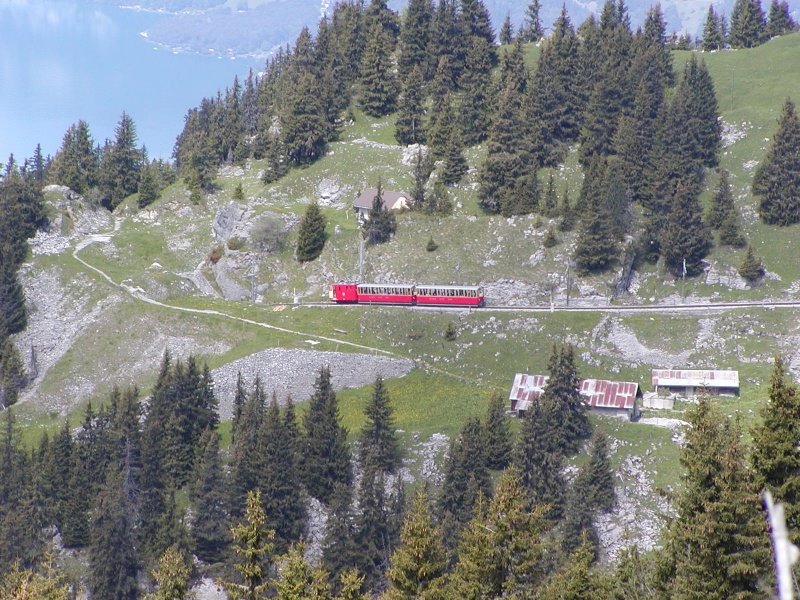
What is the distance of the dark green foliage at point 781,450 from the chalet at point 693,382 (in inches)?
2356

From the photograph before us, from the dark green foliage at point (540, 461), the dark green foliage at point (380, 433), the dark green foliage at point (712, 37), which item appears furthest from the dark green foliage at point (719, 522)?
the dark green foliage at point (712, 37)

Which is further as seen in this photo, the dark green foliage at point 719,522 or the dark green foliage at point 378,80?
the dark green foliage at point 378,80

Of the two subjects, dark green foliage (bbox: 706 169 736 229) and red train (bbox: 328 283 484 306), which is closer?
red train (bbox: 328 283 484 306)

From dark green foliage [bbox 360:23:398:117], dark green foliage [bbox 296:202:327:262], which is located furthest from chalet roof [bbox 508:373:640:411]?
dark green foliage [bbox 360:23:398:117]

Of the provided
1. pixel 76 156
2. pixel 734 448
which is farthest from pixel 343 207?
pixel 734 448

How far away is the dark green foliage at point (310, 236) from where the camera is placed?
122m

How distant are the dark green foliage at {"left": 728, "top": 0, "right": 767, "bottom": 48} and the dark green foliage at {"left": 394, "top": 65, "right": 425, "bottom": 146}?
52.9 metres

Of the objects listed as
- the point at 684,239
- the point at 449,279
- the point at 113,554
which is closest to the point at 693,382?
the point at 684,239

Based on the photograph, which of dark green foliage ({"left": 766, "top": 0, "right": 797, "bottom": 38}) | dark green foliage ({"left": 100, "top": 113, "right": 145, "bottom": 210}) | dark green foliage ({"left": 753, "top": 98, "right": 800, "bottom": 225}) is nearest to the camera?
dark green foliage ({"left": 753, "top": 98, "right": 800, "bottom": 225})

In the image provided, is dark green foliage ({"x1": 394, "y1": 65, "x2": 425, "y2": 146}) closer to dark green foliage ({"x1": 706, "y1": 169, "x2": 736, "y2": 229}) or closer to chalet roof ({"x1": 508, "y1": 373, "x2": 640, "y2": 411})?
dark green foliage ({"x1": 706, "y1": 169, "x2": 736, "y2": 229})

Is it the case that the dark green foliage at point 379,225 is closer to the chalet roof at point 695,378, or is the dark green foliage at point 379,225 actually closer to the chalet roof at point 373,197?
the chalet roof at point 373,197

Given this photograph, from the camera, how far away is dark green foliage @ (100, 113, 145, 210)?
14638 centimetres

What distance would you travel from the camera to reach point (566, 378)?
88.6 m

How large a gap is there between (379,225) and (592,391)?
3936 centimetres
